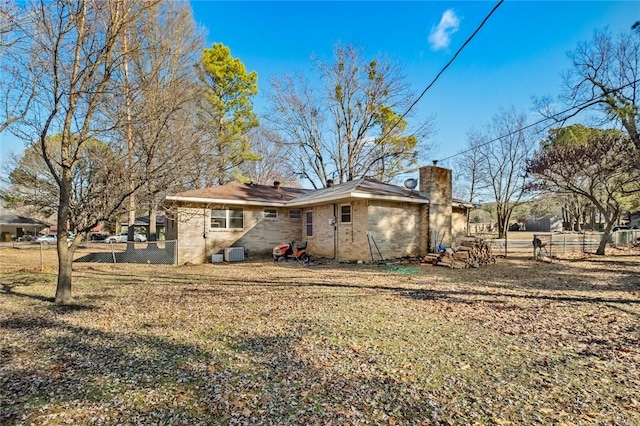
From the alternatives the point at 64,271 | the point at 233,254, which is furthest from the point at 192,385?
the point at 233,254

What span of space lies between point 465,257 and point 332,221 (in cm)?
525

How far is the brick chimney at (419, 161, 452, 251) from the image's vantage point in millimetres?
13484

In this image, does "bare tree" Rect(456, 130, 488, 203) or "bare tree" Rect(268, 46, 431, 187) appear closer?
"bare tree" Rect(268, 46, 431, 187)

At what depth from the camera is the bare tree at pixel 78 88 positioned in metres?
5.36

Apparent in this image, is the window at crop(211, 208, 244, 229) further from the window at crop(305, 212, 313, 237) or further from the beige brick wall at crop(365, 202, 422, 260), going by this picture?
the beige brick wall at crop(365, 202, 422, 260)

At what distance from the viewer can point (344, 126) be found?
2311 centimetres

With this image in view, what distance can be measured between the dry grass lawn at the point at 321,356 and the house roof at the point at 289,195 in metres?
5.21

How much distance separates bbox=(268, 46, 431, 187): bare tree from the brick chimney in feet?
29.8

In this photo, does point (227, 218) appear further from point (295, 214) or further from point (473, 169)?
point (473, 169)

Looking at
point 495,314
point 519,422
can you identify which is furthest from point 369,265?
point 519,422

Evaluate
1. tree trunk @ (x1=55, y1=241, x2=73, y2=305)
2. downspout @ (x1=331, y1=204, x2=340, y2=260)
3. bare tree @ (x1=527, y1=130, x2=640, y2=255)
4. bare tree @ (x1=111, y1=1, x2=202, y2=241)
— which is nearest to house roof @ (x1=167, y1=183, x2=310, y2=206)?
downspout @ (x1=331, y1=204, x2=340, y2=260)

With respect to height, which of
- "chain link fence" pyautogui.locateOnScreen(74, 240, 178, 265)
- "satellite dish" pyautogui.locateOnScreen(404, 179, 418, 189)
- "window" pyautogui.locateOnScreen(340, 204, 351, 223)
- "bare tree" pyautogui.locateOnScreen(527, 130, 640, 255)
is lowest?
"chain link fence" pyautogui.locateOnScreen(74, 240, 178, 265)

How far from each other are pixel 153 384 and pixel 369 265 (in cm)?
951

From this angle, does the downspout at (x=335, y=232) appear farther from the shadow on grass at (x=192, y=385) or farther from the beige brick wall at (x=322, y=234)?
the shadow on grass at (x=192, y=385)
